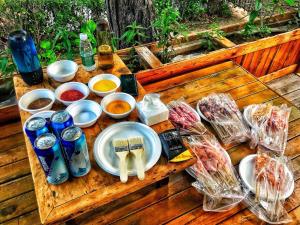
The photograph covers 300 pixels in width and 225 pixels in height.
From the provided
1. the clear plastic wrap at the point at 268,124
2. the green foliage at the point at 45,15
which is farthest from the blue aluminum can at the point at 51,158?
the green foliage at the point at 45,15

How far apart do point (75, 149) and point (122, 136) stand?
1.24ft

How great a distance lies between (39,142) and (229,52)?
7.64ft

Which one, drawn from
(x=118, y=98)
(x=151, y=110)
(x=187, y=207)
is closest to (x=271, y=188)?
(x=187, y=207)

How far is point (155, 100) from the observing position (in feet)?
4.86

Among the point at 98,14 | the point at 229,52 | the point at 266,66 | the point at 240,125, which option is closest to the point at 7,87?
the point at 240,125

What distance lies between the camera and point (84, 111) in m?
1.56

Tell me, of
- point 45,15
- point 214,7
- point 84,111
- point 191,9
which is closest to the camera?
point 84,111

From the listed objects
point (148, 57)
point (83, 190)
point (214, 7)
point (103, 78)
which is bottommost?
point (214, 7)

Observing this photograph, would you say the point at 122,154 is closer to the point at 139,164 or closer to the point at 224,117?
the point at 139,164

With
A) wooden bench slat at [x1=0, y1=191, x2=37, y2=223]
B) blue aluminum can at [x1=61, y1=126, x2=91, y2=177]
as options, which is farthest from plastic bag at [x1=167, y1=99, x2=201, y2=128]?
wooden bench slat at [x1=0, y1=191, x2=37, y2=223]

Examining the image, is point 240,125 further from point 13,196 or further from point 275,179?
point 13,196

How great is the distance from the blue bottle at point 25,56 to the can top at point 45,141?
76cm

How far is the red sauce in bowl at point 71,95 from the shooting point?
163cm

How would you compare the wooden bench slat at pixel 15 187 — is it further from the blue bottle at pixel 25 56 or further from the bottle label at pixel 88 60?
the bottle label at pixel 88 60
